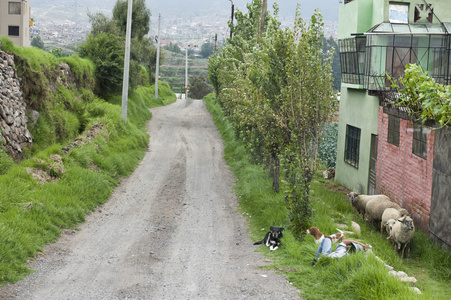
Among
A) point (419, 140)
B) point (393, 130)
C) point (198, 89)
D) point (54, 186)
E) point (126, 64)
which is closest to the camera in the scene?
point (419, 140)

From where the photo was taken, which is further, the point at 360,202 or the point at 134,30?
the point at 134,30

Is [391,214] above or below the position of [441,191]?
below

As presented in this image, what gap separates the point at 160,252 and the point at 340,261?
4191 millimetres

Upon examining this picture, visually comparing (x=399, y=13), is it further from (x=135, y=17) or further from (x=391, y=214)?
(x=135, y=17)

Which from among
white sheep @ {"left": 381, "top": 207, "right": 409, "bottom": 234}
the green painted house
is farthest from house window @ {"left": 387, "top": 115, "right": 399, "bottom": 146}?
white sheep @ {"left": 381, "top": 207, "right": 409, "bottom": 234}

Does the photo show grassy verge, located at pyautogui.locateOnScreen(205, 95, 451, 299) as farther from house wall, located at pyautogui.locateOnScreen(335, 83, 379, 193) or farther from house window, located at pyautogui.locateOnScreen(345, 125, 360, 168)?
house window, located at pyautogui.locateOnScreen(345, 125, 360, 168)

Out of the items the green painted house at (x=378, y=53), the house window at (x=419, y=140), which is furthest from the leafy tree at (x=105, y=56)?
the house window at (x=419, y=140)

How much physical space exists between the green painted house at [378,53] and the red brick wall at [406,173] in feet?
1.59

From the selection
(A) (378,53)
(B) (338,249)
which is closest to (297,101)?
(B) (338,249)

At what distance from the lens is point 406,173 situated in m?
14.9

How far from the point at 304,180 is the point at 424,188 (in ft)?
11.3

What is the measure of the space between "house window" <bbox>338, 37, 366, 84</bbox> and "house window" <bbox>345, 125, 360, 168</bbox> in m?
1.98

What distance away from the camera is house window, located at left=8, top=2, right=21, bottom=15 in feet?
174

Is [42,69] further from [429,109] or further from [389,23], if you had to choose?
[429,109]
